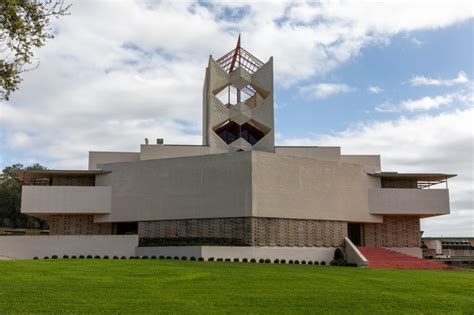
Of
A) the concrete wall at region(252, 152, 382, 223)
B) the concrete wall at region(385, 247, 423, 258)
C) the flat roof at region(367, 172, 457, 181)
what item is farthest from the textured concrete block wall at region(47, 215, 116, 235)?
the concrete wall at region(385, 247, 423, 258)

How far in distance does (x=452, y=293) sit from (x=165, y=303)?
8.43 meters

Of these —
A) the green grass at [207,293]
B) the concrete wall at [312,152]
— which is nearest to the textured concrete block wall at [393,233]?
the concrete wall at [312,152]

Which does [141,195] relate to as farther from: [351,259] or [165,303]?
[165,303]

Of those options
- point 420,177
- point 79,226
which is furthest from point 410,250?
point 79,226

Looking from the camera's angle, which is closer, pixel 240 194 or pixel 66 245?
pixel 66 245

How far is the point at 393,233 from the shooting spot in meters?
35.8

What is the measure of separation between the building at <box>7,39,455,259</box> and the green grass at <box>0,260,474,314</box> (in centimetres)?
1270

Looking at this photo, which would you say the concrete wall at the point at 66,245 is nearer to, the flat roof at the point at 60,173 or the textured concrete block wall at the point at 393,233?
the flat roof at the point at 60,173

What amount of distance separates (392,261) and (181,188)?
13.1m

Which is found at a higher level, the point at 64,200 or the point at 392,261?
the point at 64,200

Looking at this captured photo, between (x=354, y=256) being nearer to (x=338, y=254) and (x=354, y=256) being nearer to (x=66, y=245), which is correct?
(x=338, y=254)

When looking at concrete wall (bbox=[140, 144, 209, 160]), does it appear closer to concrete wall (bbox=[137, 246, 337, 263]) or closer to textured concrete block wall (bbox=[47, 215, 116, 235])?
textured concrete block wall (bbox=[47, 215, 116, 235])

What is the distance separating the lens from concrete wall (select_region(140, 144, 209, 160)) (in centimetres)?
3622

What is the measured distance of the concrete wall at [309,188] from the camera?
→ 3016 cm
